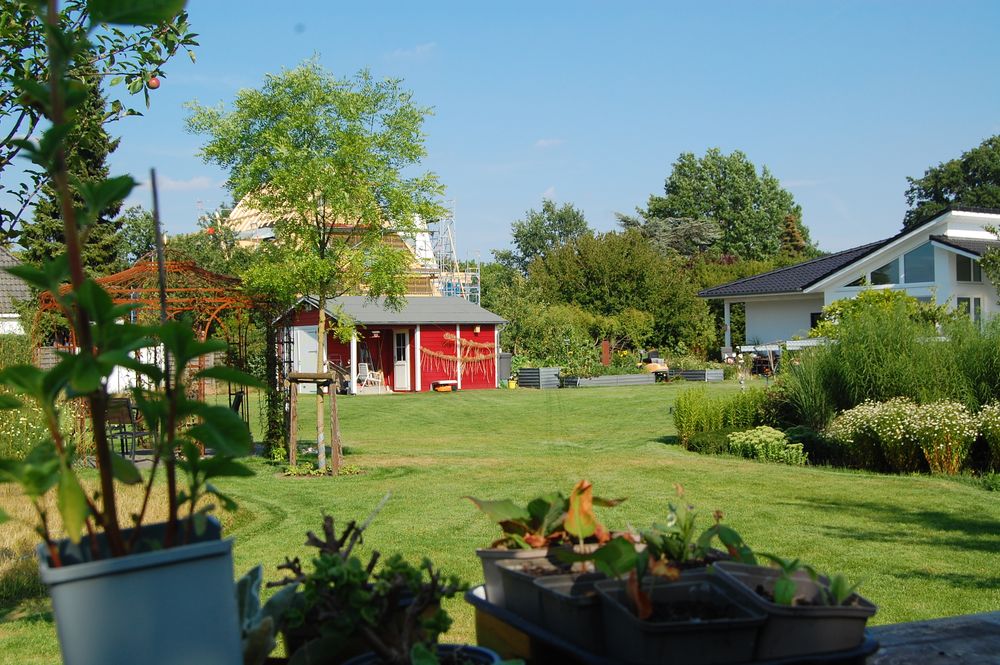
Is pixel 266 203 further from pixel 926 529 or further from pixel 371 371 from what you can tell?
pixel 371 371

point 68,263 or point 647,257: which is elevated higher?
point 647,257

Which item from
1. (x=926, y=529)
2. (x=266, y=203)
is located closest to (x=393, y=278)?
→ (x=266, y=203)

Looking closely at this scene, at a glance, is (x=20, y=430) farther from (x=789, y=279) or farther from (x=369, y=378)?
(x=789, y=279)

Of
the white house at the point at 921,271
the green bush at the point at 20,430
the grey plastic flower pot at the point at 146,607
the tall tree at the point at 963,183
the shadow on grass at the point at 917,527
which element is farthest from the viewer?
the tall tree at the point at 963,183

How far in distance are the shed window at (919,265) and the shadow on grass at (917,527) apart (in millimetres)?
23248

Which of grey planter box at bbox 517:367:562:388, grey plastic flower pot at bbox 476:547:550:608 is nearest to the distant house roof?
grey planter box at bbox 517:367:562:388

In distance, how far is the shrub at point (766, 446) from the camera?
42.3ft

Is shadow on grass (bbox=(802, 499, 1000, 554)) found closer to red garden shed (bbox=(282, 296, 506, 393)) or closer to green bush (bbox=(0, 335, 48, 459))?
green bush (bbox=(0, 335, 48, 459))

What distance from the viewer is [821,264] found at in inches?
1462

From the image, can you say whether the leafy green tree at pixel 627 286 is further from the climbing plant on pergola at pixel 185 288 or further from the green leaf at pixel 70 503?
the green leaf at pixel 70 503

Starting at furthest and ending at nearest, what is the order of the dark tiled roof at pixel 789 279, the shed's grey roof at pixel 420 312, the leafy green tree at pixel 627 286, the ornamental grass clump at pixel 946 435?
the leafy green tree at pixel 627 286 → the dark tiled roof at pixel 789 279 → the shed's grey roof at pixel 420 312 → the ornamental grass clump at pixel 946 435

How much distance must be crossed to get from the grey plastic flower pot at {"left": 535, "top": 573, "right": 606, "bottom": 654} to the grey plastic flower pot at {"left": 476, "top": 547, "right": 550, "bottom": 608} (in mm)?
143

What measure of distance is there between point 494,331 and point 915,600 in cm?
2712

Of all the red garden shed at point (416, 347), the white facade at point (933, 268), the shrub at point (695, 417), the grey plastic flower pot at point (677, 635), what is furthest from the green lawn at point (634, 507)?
the white facade at point (933, 268)
